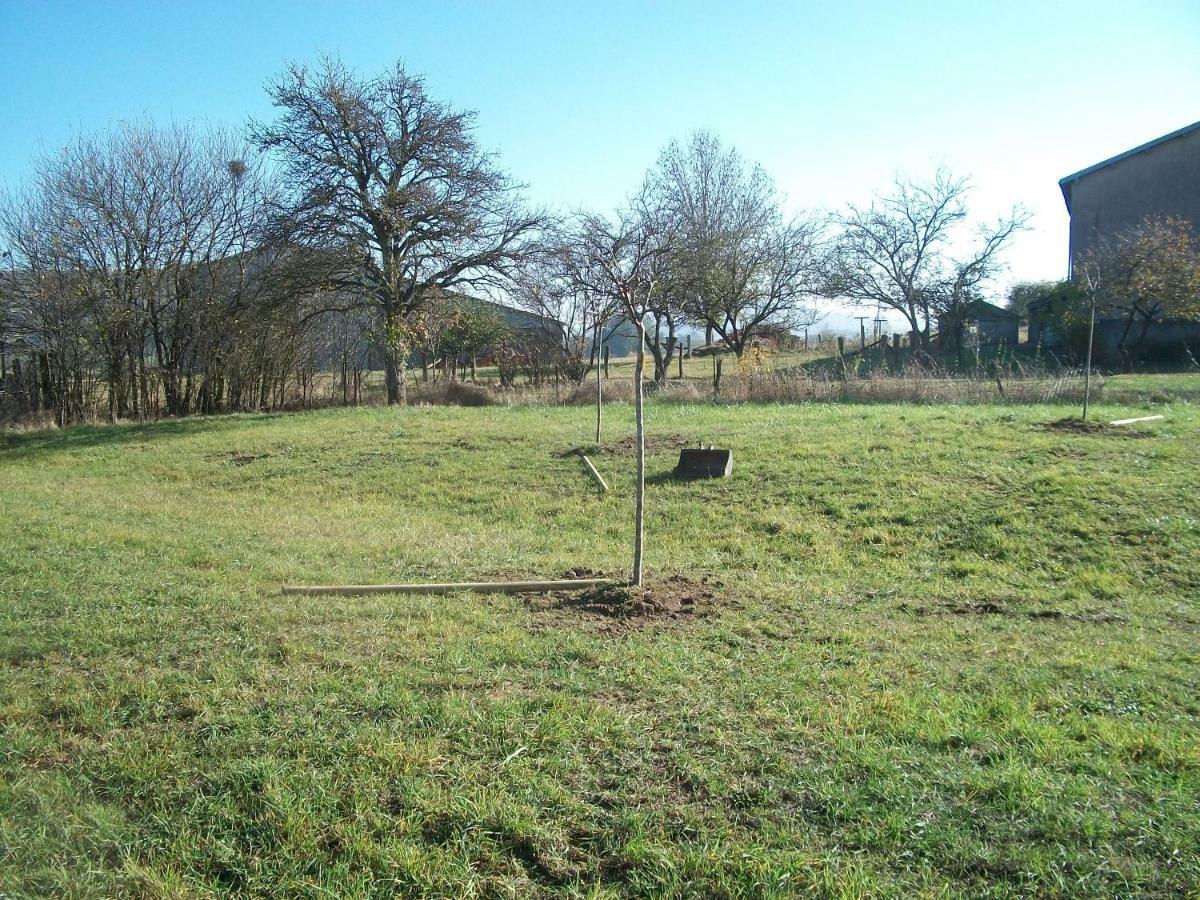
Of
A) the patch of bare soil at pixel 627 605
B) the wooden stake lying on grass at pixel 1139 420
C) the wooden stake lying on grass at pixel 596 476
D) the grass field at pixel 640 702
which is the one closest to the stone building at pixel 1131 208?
the wooden stake lying on grass at pixel 1139 420

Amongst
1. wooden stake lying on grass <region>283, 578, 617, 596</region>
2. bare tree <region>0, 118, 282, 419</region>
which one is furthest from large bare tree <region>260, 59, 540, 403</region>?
wooden stake lying on grass <region>283, 578, 617, 596</region>

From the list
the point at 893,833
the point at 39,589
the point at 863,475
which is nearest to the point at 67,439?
the point at 39,589

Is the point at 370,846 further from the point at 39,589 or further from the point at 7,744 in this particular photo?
the point at 39,589

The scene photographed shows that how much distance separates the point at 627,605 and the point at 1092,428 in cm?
879

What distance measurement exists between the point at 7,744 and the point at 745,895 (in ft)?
11.0

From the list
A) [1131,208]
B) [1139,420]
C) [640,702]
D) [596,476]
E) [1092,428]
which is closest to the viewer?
[640,702]

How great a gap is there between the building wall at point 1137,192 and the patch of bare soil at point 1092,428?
915 inches

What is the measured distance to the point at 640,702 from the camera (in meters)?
4.07

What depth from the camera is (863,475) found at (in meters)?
9.84

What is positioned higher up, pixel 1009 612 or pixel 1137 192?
pixel 1137 192

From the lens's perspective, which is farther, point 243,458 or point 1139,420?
point 243,458

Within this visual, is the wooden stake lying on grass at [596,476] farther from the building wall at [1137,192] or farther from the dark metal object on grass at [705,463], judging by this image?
the building wall at [1137,192]

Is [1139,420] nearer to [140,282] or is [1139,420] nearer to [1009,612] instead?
[1009,612]

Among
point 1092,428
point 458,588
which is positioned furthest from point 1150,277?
point 458,588
